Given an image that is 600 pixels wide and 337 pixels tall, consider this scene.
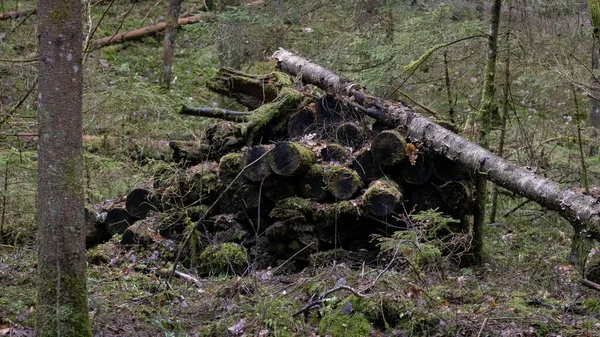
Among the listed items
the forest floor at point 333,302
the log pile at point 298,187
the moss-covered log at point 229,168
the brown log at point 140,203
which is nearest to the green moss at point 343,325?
the forest floor at point 333,302

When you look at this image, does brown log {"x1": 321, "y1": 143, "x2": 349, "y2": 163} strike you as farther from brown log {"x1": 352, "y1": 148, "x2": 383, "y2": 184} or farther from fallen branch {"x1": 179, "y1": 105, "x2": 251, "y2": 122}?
fallen branch {"x1": 179, "y1": 105, "x2": 251, "y2": 122}

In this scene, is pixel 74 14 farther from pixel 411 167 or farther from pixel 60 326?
pixel 411 167

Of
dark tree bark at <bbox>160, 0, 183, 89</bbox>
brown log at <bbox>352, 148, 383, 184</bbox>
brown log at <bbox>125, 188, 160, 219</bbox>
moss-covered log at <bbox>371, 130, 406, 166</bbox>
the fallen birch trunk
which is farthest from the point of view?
dark tree bark at <bbox>160, 0, 183, 89</bbox>

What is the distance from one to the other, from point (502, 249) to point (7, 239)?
20.6ft

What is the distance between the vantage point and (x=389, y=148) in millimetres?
7426

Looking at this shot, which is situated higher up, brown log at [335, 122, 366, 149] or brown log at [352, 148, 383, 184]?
brown log at [335, 122, 366, 149]

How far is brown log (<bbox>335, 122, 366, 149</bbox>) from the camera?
321 inches

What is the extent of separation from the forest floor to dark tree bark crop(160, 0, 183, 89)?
10497 mm

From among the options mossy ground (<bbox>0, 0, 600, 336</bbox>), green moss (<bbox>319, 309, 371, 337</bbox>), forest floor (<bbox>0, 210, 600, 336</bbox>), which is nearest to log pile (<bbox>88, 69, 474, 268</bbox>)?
mossy ground (<bbox>0, 0, 600, 336</bbox>)

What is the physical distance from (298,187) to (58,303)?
12.1ft

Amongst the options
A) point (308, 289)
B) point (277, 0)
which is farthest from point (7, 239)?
point (277, 0)

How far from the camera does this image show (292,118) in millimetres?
8609

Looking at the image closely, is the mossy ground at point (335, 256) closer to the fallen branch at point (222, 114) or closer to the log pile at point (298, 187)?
the log pile at point (298, 187)

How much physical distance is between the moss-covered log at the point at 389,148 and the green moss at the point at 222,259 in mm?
1832
